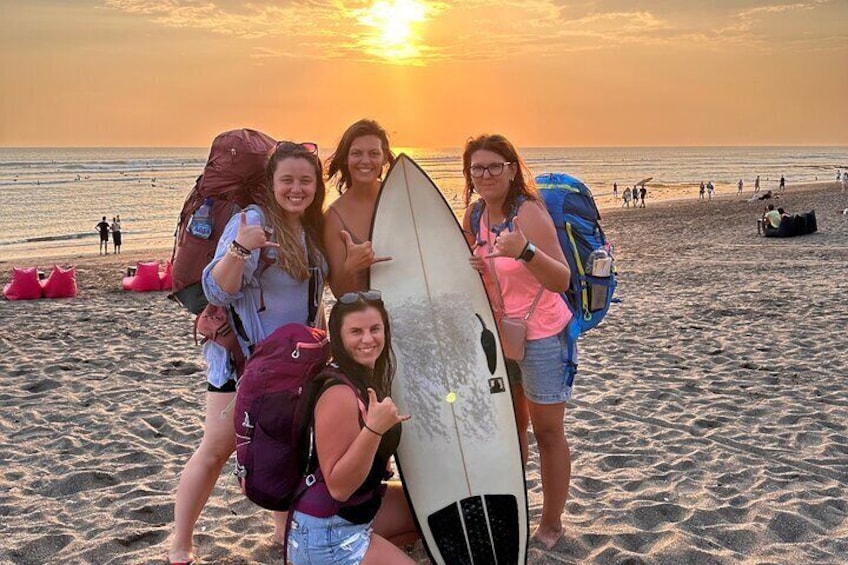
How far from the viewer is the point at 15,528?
397 centimetres

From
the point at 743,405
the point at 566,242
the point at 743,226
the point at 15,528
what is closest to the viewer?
the point at 566,242

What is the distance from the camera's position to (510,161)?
3373 mm

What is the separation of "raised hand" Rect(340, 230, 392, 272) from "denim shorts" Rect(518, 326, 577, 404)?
0.89 m

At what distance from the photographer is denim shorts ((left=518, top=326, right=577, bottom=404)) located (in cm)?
341

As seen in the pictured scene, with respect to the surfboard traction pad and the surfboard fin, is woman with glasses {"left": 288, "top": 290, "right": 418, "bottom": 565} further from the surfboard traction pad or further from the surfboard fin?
the surfboard fin

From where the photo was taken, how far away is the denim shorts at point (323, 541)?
2.68 metres

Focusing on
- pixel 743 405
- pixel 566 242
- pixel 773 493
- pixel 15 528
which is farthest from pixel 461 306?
pixel 743 405

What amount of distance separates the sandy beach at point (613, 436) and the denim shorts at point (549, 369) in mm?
879

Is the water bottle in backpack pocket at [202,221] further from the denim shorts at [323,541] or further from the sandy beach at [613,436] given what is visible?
the sandy beach at [613,436]

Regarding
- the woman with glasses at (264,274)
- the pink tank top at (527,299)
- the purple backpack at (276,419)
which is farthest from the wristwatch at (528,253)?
the purple backpack at (276,419)

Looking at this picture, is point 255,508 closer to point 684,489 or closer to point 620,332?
point 684,489

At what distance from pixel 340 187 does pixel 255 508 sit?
81.5 inches

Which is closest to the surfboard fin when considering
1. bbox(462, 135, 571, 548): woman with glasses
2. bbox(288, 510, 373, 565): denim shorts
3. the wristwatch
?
bbox(462, 135, 571, 548): woman with glasses

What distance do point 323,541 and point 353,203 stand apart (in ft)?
5.49
